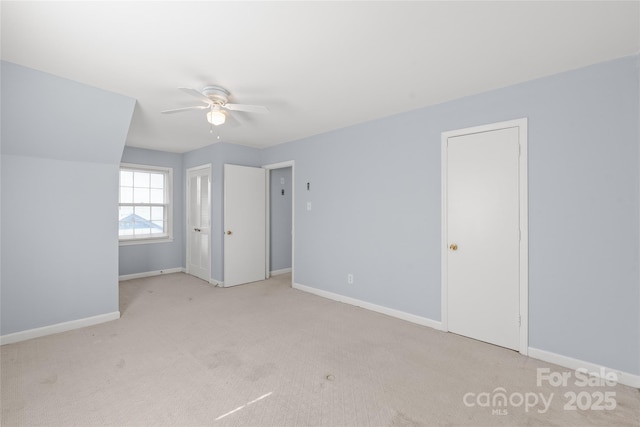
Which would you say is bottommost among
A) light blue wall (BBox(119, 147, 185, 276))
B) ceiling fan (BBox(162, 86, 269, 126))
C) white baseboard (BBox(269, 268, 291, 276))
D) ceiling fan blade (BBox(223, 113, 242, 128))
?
white baseboard (BBox(269, 268, 291, 276))

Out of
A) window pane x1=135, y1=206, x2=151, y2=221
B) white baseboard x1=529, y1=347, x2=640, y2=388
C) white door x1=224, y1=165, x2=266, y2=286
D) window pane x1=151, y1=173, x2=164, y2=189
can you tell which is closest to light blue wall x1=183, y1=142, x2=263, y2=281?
white door x1=224, y1=165, x2=266, y2=286

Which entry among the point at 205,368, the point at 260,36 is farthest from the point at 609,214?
the point at 205,368

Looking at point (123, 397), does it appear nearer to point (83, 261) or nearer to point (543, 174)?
point (83, 261)

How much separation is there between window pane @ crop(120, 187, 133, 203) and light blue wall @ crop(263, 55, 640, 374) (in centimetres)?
446

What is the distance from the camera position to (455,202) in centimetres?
310

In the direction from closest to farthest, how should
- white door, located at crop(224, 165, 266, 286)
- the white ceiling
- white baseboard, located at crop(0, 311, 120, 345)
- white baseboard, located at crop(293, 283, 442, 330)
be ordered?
the white ceiling
white baseboard, located at crop(0, 311, 120, 345)
white baseboard, located at crop(293, 283, 442, 330)
white door, located at crop(224, 165, 266, 286)

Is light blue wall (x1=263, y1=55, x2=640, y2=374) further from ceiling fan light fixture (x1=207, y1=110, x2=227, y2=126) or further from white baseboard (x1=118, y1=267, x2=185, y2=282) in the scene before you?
white baseboard (x1=118, y1=267, x2=185, y2=282)

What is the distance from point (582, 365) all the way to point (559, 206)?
1291 millimetres

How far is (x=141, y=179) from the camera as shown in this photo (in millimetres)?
5602

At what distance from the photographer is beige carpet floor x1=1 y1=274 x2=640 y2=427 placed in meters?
1.89

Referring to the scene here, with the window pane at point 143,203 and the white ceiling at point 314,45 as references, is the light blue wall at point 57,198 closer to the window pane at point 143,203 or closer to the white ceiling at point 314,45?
the white ceiling at point 314,45

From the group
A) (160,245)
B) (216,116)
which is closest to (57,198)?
(216,116)

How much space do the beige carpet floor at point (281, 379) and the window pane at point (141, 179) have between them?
2.91 m

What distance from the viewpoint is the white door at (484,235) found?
2758 mm
